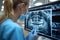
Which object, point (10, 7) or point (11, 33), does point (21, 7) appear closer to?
point (10, 7)

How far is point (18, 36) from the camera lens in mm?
1131

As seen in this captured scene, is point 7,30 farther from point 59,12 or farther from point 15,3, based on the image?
point 59,12

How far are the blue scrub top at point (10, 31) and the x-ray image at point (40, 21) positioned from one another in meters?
0.44

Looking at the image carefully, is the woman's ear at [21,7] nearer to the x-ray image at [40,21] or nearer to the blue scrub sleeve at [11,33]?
the blue scrub sleeve at [11,33]

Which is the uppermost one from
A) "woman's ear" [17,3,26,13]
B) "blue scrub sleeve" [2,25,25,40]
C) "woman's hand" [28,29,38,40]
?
"woman's ear" [17,3,26,13]

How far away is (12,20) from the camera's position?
122cm

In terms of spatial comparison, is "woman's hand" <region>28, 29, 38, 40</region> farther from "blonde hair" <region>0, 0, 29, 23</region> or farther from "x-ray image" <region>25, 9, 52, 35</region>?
"blonde hair" <region>0, 0, 29, 23</region>

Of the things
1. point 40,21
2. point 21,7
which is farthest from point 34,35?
point 21,7

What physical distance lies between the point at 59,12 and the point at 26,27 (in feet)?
2.57

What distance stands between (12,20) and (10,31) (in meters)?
0.13

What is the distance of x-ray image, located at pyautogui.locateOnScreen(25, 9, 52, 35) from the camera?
59.3 inches

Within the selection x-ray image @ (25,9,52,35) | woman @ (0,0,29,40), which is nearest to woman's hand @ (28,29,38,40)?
x-ray image @ (25,9,52,35)

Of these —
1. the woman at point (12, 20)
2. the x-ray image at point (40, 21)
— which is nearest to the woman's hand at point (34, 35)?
the x-ray image at point (40, 21)

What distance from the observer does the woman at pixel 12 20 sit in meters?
1.12
